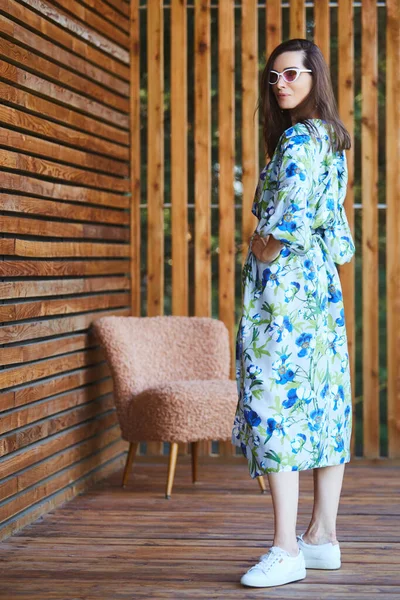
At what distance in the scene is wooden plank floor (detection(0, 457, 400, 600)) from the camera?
269 cm

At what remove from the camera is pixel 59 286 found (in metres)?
3.84

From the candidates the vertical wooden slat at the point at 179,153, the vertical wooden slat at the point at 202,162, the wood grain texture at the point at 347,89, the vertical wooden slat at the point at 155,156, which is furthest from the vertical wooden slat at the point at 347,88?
the vertical wooden slat at the point at 155,156

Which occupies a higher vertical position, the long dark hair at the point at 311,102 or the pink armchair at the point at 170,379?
the long dark hair at the point at 311,102

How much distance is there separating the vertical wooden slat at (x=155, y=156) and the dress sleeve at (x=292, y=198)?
Result: 2212 mm

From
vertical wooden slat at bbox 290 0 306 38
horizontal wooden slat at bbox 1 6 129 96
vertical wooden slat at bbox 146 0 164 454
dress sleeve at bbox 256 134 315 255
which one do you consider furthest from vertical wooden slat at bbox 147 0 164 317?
dress sleeve at bbox 256 134 315 255

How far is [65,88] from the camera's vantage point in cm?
396

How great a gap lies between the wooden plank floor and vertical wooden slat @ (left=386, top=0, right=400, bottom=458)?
49 cm

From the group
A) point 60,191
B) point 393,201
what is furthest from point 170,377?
point 393,201

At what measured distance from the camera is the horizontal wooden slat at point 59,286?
10.9 ft

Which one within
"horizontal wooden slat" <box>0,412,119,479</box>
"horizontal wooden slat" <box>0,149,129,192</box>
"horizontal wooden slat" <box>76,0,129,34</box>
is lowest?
"horizontal wooden slat" <box>0,412,119,479</box>

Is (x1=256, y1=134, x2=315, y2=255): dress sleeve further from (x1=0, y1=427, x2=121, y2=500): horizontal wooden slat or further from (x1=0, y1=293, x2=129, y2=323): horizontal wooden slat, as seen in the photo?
(x1=0, y1=427, x2=121, y2=500): horizontal wooden slat

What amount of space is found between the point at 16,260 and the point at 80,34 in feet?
4.06

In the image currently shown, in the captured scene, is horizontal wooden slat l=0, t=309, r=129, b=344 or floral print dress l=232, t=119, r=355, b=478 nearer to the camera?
floral print dress l=232, t=119, r=355, b=478

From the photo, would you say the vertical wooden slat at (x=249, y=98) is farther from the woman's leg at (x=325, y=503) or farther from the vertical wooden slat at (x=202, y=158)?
the woman's leg at (x=325, y=503)
